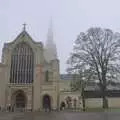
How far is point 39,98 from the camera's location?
2977 inches

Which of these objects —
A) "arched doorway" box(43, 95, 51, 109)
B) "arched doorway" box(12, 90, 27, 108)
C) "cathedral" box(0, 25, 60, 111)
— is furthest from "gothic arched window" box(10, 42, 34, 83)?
"arched doorway" box(43, 95, 51, 109)

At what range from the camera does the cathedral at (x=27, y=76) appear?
76.1m

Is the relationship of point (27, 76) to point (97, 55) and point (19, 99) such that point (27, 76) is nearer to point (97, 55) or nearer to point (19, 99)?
point (19, 99)

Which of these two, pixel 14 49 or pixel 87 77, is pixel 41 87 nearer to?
pixel 14 49

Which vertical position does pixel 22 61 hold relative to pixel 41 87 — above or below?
above

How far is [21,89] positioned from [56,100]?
10049 mm

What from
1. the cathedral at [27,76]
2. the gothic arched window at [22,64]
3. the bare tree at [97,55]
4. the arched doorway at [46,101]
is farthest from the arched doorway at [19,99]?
the bare tree at [97,55]

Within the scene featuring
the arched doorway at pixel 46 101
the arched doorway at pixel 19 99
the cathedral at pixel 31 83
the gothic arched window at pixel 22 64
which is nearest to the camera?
the cathedral at pixel 31 83

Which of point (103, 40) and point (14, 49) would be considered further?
point (14, 49)

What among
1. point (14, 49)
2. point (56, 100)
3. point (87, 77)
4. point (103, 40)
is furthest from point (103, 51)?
point (14, 49)

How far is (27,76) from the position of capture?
7819 cm

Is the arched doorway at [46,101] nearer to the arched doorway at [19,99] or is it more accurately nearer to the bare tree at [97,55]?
the arched doorway at [19,99]

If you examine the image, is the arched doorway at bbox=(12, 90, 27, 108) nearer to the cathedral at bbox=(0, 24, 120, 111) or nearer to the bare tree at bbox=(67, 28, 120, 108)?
the cathedral at bbox=(0, 24, 120, 111)

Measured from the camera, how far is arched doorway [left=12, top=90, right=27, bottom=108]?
77050 mm
